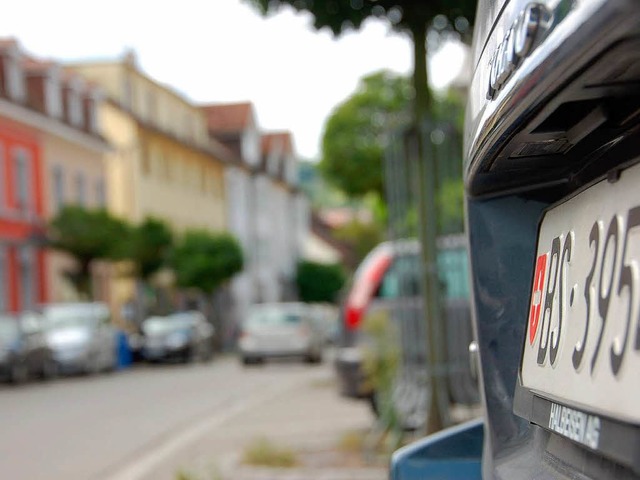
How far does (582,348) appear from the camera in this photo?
191 centimetres

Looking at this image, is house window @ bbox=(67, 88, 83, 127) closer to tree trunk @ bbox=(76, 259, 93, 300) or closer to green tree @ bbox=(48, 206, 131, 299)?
green tree @ bbox=(48, 206, 131, 299)

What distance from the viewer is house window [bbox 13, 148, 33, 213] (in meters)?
37.8

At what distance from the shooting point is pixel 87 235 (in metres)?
37.0

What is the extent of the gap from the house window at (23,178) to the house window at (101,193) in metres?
6.91

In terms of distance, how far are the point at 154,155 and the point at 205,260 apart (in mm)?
6928

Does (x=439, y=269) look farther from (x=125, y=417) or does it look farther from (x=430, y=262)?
(x=125, y=417)

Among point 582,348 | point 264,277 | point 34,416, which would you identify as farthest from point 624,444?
point 264,277

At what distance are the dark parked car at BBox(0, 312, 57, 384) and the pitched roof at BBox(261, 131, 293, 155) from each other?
50.5 m

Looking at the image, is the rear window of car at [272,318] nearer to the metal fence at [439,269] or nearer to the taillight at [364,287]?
the taillight at [364,287]

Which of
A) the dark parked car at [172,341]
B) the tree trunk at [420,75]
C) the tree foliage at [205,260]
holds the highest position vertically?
the tree trunk at [420,75]

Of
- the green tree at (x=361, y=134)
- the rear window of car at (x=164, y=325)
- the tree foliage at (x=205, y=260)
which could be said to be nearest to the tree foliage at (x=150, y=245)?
the tree foliage at (x=205, y=260)

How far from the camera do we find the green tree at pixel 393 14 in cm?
753

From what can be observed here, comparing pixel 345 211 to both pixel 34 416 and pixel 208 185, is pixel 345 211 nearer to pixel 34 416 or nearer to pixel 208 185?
pixel 208 185

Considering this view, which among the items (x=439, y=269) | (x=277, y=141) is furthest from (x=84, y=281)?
(x=277, y=141)
